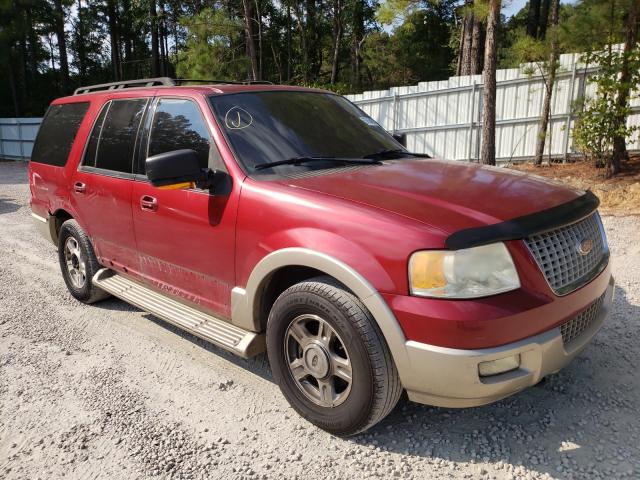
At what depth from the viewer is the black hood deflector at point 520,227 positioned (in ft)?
7.59

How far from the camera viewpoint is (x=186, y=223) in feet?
11.2

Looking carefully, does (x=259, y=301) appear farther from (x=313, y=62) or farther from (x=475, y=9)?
(x=313, y=62)

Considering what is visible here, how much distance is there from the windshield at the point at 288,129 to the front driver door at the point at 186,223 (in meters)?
0.18

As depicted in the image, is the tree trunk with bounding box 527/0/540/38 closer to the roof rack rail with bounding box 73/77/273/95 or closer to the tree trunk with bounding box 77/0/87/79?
the roof rack rail with bounding box 73/77/273/95

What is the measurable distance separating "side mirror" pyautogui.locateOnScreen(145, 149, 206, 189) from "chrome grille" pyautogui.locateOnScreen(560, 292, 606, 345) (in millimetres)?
2184

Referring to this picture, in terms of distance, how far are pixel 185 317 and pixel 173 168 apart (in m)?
1.11

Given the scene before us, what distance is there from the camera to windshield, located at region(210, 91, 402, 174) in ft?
10.8

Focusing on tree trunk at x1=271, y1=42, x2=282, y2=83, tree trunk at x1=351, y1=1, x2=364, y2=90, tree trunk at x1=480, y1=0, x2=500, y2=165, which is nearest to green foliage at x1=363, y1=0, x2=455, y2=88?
tree trunk at x1=351, y1=1, x2=364, y2=90

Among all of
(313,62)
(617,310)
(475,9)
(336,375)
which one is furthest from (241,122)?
(313,62)

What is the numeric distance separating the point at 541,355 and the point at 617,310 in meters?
2.38

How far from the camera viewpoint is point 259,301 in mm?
3086

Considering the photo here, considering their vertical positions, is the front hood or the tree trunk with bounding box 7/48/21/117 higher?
the tree trunk with bounding box 7/48/21/117

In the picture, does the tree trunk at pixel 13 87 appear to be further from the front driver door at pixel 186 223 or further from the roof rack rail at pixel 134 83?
the front driver door at pixel 186 223

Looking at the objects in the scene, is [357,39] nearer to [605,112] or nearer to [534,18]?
[534,18]
